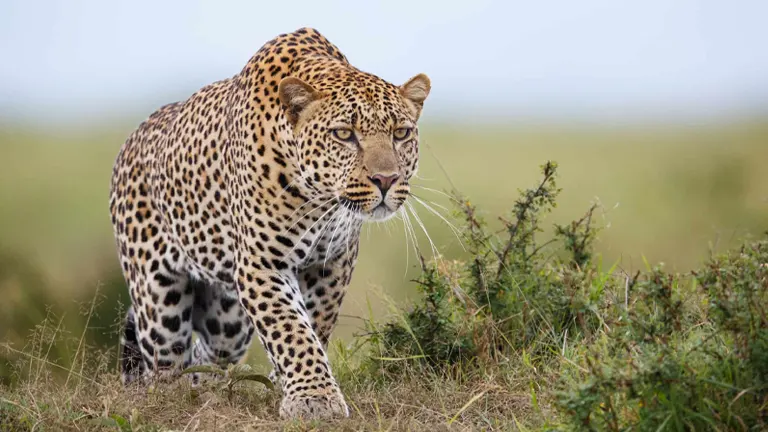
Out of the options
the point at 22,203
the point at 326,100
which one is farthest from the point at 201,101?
the point at 22,203

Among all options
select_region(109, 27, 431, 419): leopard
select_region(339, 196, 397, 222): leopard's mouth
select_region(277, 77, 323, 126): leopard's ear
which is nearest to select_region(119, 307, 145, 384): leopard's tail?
select_region(109, 27, 431, 419): leopard

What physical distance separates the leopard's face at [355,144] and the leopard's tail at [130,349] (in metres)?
2.71

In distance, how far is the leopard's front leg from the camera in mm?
6531

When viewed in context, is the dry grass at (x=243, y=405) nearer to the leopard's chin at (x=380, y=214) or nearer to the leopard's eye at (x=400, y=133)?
the leopard's chin at (x=380, y=214)

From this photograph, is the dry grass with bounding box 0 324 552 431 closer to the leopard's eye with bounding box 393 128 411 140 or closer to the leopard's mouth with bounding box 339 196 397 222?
Answer: the leopard's mouth with bounding box 339 196 397 222

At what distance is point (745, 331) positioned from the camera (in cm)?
525

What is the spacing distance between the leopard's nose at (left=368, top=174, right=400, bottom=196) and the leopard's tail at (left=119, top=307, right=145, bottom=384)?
3188mm

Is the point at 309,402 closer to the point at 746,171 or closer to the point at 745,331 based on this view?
the point at 745,331

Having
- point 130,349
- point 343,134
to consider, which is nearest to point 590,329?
point 343,134

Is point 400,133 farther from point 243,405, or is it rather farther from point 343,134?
point 243,405

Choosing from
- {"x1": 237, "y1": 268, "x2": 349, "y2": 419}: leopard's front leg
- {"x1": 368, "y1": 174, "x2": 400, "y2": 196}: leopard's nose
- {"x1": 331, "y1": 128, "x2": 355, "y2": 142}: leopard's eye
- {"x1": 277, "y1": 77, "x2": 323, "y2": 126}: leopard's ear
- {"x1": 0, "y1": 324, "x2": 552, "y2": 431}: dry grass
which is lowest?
{"x1": 0, "y1": 324, "x2": 552, "y2": 431}: dry grass

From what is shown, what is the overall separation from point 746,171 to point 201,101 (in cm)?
815

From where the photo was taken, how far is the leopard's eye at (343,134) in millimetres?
6754

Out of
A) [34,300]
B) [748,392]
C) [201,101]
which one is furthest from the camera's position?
[34,300]
